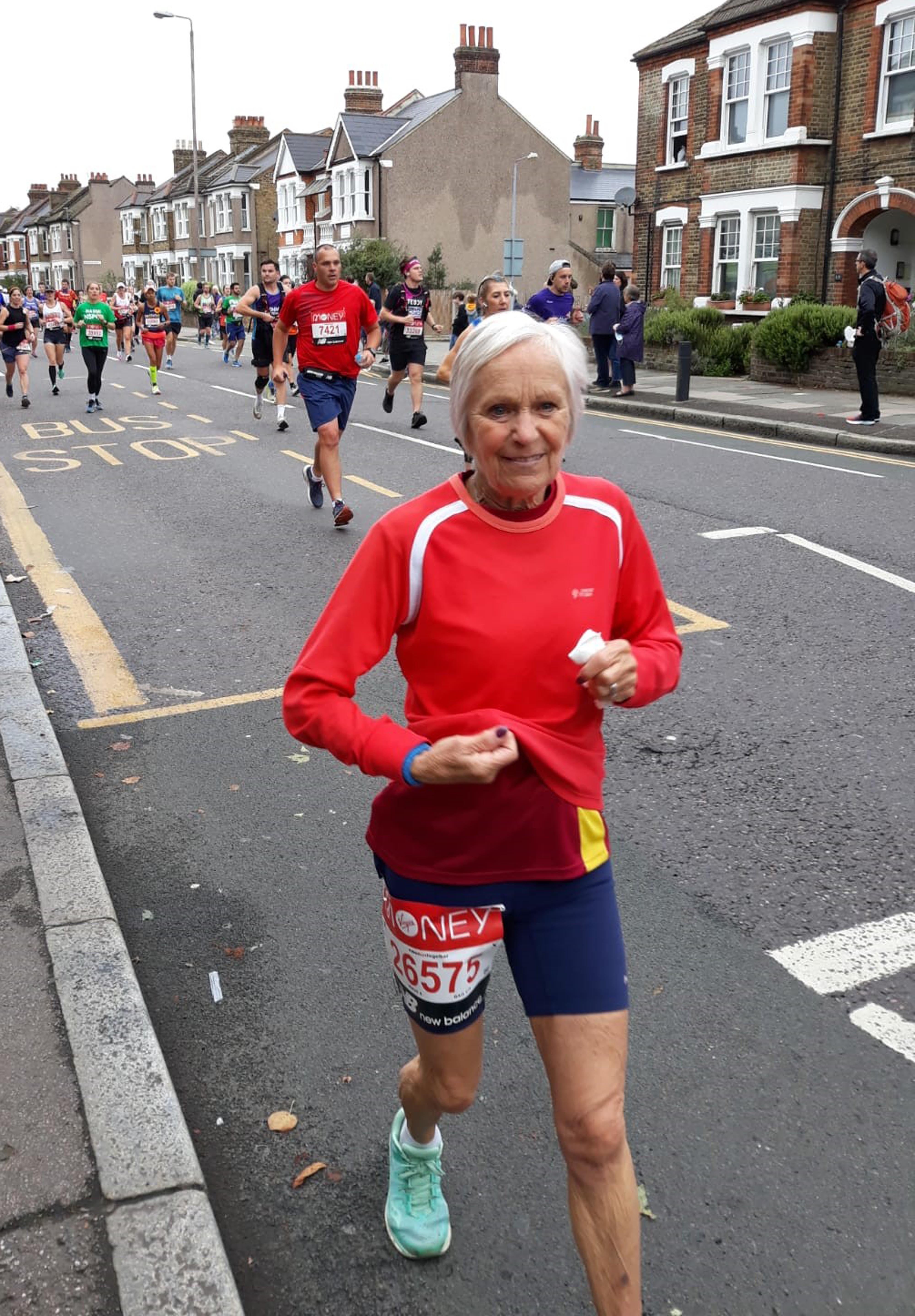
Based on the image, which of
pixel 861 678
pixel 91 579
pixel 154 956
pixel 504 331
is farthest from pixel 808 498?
pixel 504 331

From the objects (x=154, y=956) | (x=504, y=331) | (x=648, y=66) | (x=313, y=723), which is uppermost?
(x=648, y=66)

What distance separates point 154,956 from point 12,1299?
1.40 meters

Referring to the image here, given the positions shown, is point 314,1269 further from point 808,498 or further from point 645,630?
point 808,498

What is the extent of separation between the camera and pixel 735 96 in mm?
28078

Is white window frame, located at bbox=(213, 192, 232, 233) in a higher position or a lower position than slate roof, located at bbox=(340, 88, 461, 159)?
lower

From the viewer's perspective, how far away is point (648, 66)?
31.2 metres

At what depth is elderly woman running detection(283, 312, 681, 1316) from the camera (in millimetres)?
2051

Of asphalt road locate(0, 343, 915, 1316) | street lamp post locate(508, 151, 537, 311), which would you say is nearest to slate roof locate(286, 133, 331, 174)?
street lamp post locate(508, 151, 537, 311)

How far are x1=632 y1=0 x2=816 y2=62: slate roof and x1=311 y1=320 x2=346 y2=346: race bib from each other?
21310 millimetres

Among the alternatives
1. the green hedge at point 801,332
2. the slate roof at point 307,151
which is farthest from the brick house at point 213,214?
the green hedge at point 801,332

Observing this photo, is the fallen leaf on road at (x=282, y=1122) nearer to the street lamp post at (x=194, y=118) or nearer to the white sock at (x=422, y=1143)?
the white sock at (x=422, y=1143)

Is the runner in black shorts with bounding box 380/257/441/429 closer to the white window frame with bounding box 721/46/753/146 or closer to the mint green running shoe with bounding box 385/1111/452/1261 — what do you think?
the mint green running shoe with bounding box 385/1111/452/1261

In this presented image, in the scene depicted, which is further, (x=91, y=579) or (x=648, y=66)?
(x=648, y=66)

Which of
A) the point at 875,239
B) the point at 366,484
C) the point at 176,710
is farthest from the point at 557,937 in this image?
the point at 875,239
